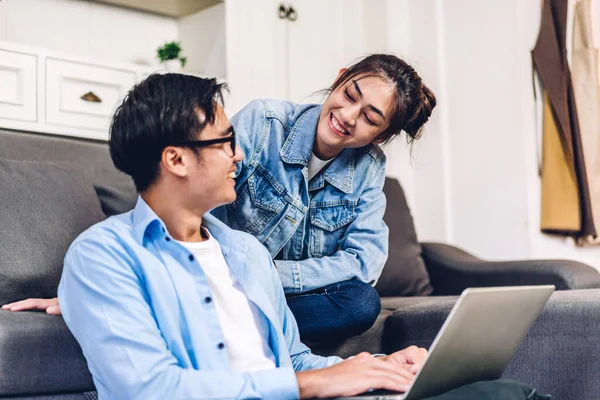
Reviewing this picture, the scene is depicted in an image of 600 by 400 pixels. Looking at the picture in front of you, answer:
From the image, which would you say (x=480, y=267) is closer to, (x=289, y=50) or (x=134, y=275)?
(x=289, y=50)

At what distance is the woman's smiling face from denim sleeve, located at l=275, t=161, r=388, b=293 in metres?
0.17

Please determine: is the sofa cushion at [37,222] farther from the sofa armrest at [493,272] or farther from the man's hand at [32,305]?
the sofa armrest at [493,272]

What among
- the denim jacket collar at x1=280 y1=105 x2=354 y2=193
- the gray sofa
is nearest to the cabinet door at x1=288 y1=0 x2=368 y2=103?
the gray sofa

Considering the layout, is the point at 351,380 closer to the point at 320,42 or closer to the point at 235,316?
the point at 235,316

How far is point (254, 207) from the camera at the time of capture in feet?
6.23

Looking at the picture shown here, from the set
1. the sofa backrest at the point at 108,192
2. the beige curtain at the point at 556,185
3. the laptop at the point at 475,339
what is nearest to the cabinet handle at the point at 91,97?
the sofa backrest at the point at 108,192

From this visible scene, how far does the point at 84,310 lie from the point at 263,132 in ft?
2.75

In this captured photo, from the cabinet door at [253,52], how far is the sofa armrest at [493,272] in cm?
94

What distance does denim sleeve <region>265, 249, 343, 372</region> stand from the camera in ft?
4.96

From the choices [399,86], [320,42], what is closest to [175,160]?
[399,86]

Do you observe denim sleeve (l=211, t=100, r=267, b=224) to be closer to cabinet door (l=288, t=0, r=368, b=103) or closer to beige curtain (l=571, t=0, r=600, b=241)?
cabinet door (l=288, t=0, r=368, b=103)

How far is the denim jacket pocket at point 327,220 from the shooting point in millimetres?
1994

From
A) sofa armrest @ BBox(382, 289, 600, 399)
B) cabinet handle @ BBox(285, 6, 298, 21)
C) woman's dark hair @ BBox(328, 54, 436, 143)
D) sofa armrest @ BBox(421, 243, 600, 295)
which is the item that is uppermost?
cabinet handle @ BBox(285, 6, 298, 21)

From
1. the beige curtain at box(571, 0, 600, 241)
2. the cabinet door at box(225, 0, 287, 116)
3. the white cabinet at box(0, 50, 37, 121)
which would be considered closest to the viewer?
the white cabinet at box(0, 50, 37, 121)
